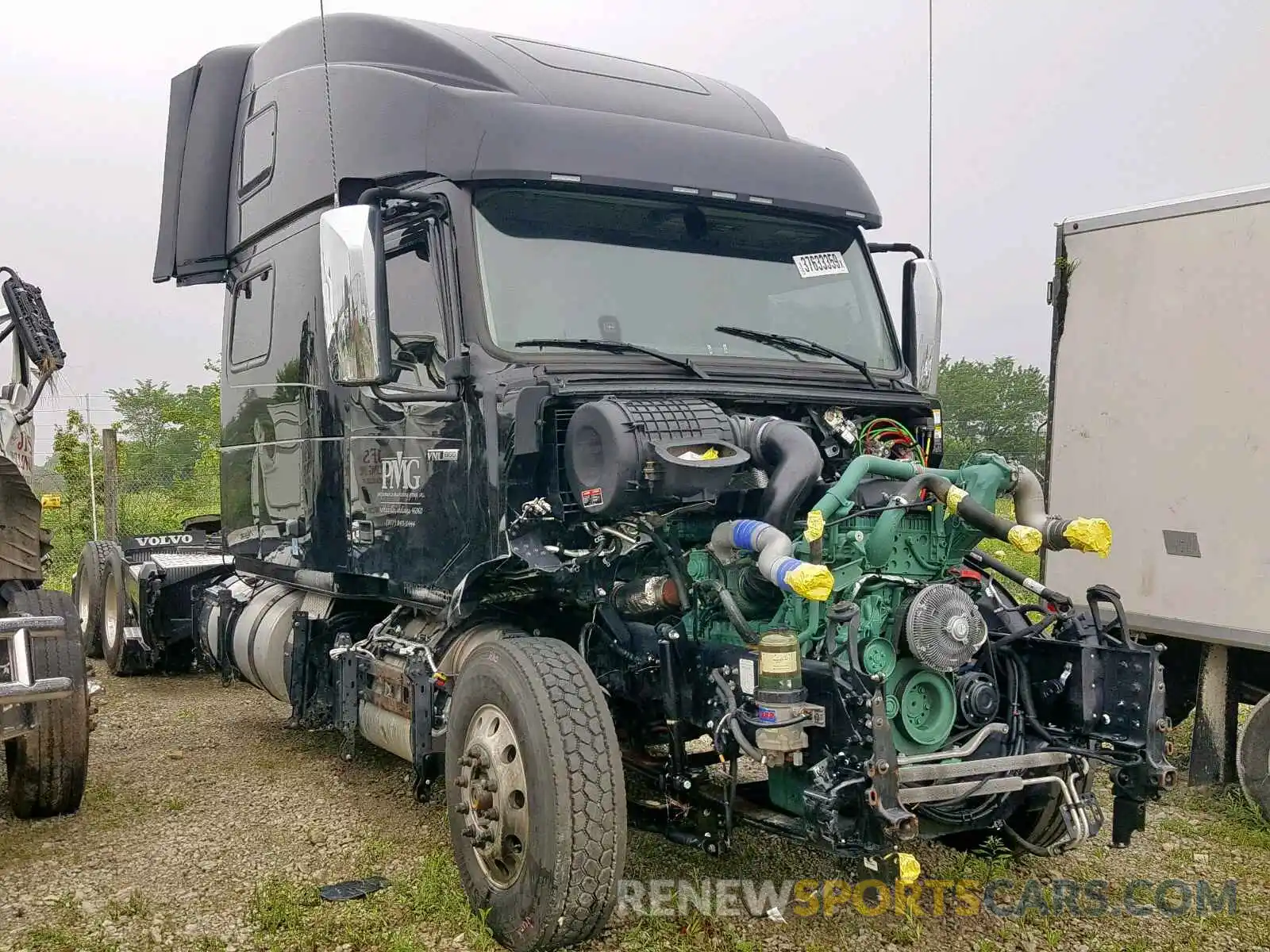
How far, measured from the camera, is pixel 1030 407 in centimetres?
1688

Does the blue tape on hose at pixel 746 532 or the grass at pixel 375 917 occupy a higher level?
the blue tape on hose at pixel 746 532

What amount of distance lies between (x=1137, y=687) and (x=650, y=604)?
66.3 inches

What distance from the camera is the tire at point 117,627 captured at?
9.23 m

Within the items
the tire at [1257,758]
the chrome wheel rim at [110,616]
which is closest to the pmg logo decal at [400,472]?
the tire at [1257,758]

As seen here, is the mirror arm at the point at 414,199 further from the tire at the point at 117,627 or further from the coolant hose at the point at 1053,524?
the tire at the point at 117,627

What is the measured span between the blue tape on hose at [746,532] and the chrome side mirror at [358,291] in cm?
156

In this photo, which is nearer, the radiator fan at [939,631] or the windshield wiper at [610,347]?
the radiator fan at [939,631]

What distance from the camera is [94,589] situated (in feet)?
33.1

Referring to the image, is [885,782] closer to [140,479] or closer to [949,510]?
[949,510]

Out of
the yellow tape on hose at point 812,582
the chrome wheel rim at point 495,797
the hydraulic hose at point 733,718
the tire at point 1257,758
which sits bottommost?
the tire at point 1257,758

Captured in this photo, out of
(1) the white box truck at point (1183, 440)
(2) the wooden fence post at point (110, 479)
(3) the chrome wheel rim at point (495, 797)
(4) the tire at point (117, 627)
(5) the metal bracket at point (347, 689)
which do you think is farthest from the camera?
(2) the wooden fence post at point (110, 479)

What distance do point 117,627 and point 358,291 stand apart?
6.22m

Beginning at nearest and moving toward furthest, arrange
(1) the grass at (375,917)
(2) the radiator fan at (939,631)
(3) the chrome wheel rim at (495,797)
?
(2) the radiator fan at (939,631)
(3) the chrome wheel rim at (495,797)
(1) the grass at (375,917)

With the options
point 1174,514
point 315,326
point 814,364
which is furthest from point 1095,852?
point 315,326
